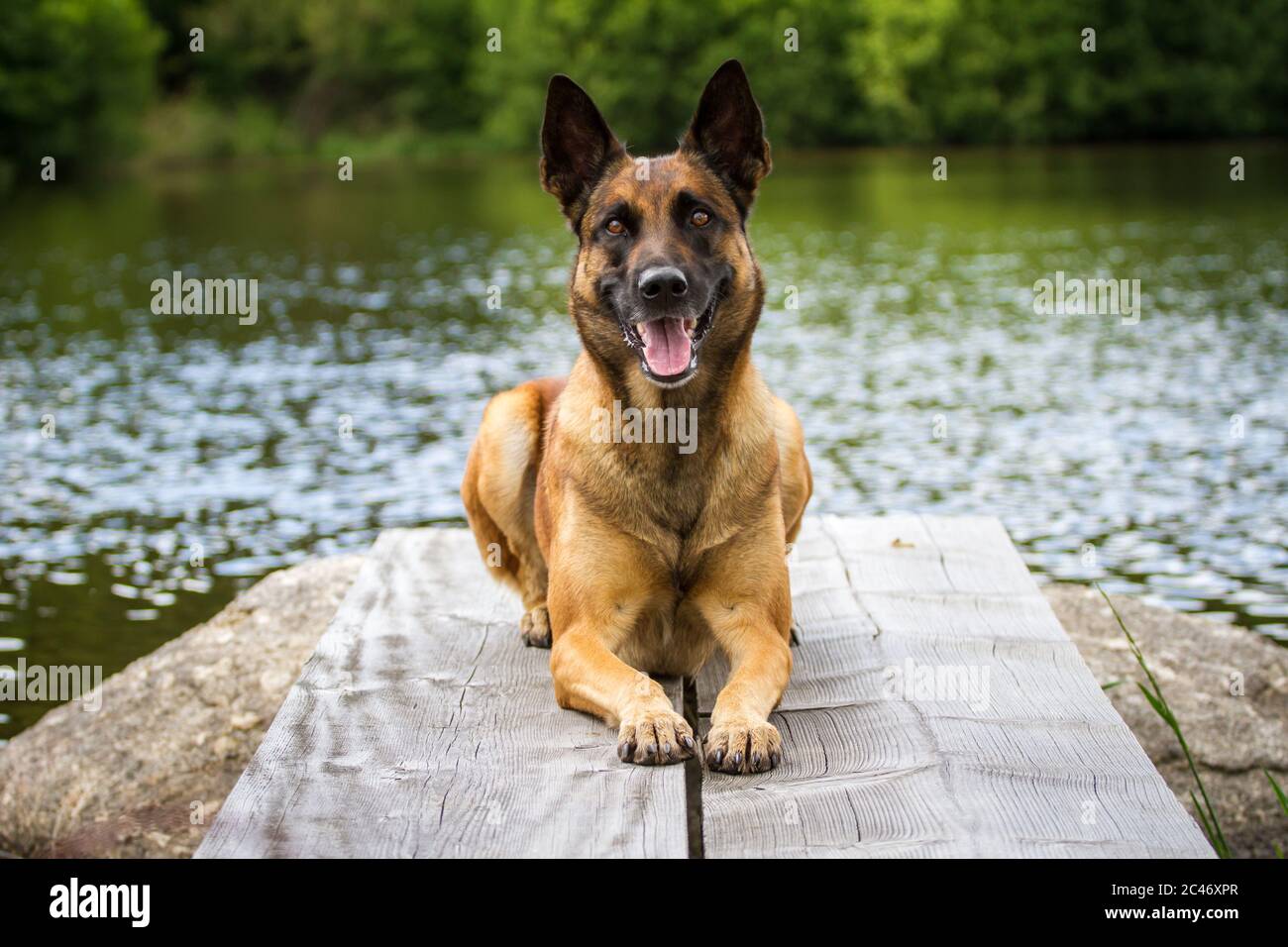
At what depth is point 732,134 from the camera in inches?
175

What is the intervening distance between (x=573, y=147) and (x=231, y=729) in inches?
120

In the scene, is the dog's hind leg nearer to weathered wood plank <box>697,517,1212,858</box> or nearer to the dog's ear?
weathered wood plank <box>697,517,1212,858</box>

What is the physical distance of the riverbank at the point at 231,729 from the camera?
219 inches

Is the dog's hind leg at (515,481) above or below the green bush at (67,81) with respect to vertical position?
below

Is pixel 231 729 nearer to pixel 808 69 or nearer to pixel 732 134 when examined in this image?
pixel 732 134

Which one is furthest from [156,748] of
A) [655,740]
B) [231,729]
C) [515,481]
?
[655,740]

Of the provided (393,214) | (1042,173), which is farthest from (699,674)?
(1042,173)

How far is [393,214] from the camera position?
32.5 metres

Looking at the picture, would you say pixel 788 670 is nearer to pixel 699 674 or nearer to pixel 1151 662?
pixel 699 674

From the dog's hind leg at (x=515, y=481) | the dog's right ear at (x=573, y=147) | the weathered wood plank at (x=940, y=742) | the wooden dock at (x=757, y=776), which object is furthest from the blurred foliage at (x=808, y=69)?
the weathered wood plank at (x=940, y=742)

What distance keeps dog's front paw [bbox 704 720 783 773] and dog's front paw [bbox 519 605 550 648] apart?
46.0 inches

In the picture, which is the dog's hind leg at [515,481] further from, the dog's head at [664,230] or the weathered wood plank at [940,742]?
the weathered wood plank at [940,742]

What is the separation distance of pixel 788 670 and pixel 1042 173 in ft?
123

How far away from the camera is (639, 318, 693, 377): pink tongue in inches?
160
